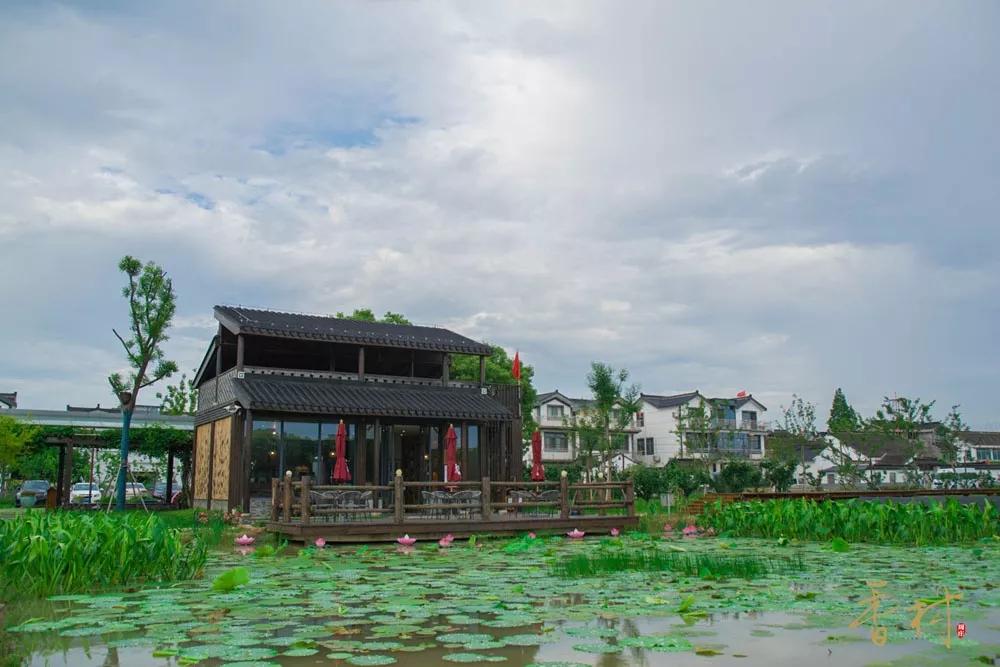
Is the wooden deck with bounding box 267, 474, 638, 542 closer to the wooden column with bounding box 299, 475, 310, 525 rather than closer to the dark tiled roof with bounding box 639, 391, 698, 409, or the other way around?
the wooden column with bounding box 299, 475, 310, 525

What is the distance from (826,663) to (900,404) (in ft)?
93.2

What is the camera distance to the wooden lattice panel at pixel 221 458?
60.0 ft

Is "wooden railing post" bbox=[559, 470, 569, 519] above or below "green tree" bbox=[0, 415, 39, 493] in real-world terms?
below

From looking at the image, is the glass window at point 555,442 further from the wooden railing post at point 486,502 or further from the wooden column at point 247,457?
the wooden railing post at point 486,502

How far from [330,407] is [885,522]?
36.4 feet

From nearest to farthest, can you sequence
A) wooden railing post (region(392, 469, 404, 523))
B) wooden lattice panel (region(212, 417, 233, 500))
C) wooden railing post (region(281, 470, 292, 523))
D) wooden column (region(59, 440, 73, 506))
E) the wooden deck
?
the wooden deck
wooden railing post (region(281, 470, 292, 523))
wooden railing post (region(392, 469, 404, 523))
wooden lattice panel (region(212, 417, 233, 500))
wooden column (region(59, 440, 73, 506))

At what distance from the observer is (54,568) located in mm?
6984

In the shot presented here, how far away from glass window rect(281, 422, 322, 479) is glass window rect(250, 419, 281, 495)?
15 cm

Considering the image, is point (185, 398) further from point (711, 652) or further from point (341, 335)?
point (711, 652)

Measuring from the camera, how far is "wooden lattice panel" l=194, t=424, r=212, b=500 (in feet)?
66.4

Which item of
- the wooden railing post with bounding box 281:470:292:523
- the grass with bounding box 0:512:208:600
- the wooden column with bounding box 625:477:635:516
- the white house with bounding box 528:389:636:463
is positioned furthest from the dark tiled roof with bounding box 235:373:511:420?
the white house with bounding box 528:389:636:463

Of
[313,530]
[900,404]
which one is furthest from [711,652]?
[900,404]

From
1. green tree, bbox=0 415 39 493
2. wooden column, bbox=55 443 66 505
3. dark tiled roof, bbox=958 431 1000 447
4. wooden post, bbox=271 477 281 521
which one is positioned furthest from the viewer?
dark tiled roof, bbox=958 431 1000 447

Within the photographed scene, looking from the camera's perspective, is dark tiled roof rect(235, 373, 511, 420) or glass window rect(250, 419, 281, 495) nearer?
dark tiled roof rect(235, 373, 511, 420)
